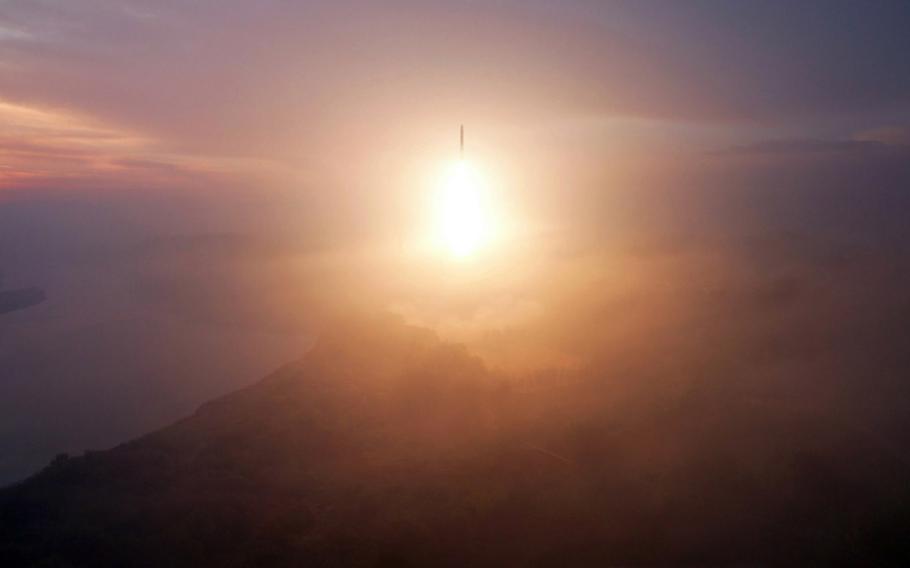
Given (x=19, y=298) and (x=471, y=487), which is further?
(x=19, y=298)

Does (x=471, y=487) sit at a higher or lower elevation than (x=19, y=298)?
lower

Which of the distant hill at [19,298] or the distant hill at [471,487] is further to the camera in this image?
the distant hill at [19,298]

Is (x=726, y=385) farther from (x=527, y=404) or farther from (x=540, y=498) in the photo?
(x=540, y=498)

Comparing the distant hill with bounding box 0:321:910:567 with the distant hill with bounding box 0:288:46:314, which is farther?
the distant hill with bounding box 0:288:46:314

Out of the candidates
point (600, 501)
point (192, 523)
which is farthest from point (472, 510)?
point (192, 523)

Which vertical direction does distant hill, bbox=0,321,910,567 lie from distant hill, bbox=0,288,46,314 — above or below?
below
